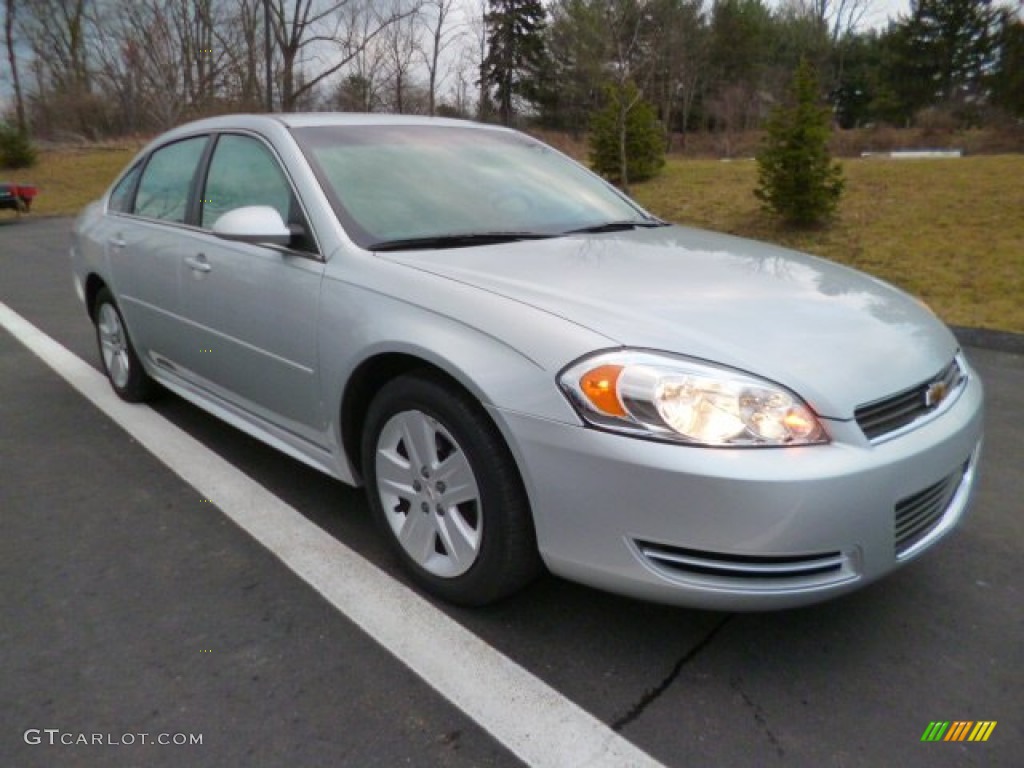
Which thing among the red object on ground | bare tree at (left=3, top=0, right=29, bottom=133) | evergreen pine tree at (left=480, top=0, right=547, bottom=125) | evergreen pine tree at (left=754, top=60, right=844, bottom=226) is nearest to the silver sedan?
evergreen pine tree at (left=754, top=60, right=844, bottom=226)

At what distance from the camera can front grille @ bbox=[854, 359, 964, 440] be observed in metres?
1.98

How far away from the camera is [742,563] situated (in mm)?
1896

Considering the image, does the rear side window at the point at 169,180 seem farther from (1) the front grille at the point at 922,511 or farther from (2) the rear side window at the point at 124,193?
(1) the front grille at the point at 922,511

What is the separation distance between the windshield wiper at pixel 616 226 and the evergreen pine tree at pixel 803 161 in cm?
704

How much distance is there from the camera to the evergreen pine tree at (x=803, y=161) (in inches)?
382

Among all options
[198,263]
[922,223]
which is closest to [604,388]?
[198,263]

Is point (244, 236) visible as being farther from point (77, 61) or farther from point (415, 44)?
point (77, 61)

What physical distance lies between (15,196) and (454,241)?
18.9m

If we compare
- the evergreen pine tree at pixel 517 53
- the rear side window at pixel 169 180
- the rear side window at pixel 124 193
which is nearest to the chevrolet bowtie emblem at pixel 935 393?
the rear side window at pixel 169 180

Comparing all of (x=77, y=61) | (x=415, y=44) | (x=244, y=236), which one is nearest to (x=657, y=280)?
(x=244, y=236)

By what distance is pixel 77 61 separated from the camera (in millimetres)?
38938

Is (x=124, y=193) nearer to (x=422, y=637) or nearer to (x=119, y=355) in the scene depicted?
A: (x=119, y=355)

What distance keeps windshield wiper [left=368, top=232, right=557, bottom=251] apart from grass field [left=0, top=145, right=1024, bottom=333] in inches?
187

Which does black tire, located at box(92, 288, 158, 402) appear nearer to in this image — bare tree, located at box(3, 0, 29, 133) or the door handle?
the door handle
